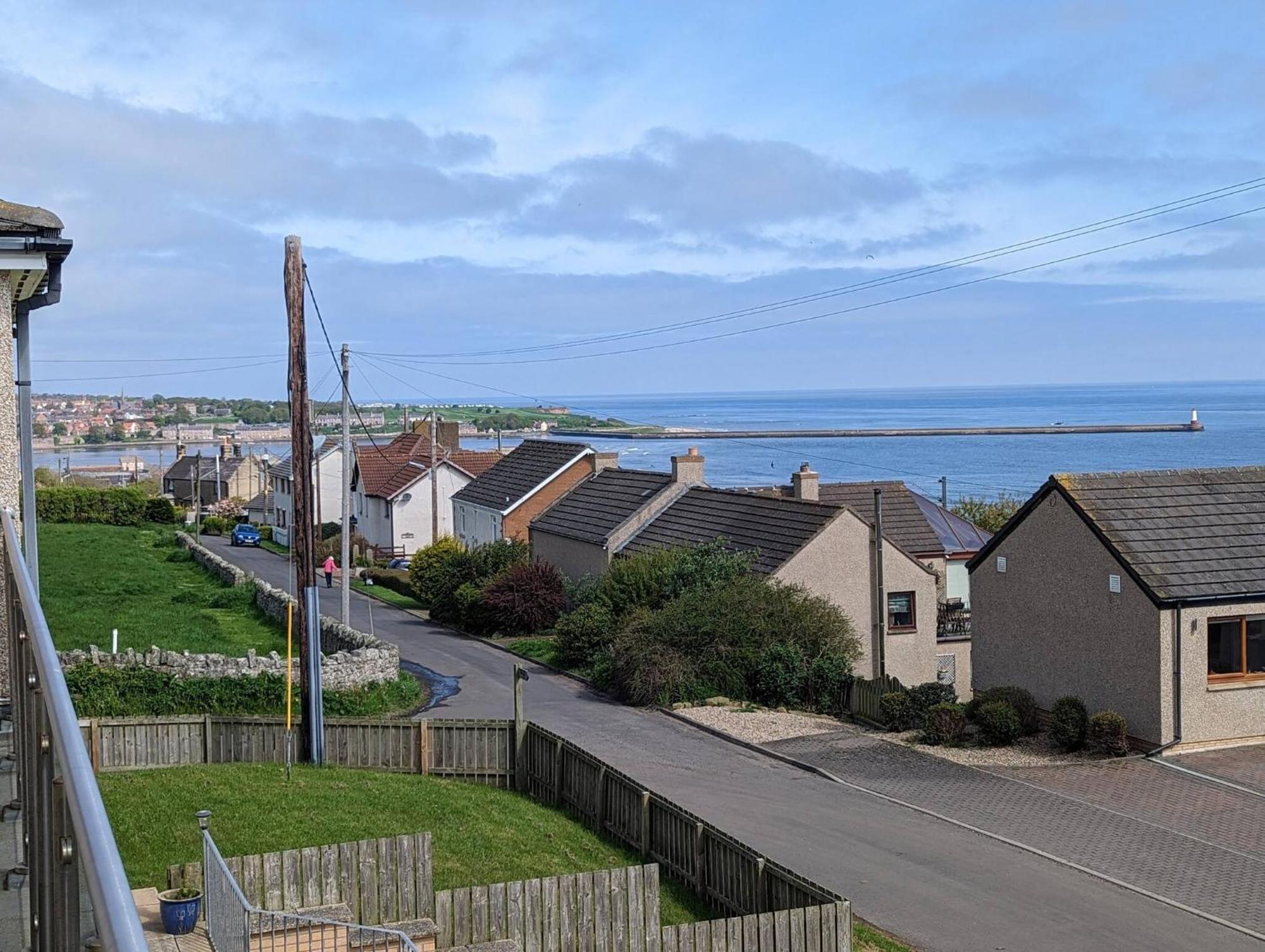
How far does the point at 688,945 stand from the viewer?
11750mm

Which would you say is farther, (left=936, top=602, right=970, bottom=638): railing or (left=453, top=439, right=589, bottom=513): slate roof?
(left=453, top=439, right=589, bottom=513): slate roof

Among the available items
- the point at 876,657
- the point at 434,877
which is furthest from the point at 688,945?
the point at 876,657

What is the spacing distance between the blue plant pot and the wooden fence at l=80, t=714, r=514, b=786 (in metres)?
10.7

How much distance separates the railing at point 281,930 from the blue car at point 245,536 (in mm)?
71722

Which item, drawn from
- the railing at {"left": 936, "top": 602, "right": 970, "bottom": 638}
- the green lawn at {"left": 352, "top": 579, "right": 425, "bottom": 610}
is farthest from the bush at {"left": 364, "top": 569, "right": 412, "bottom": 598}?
the railing at {"left": 936, "top": 602, "right": 970, "bottom": 638}

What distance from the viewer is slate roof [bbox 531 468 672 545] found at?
44875mm

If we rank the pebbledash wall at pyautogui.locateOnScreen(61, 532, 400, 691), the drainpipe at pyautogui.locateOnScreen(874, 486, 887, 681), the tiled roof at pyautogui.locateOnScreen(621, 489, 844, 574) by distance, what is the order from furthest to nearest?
the tiled roof at pyautogui.locateOnScreen(621, 489, 844, 574) < the drainpipe at pyautogui.locateOnScreen(874, 486, 887, 681) < the pebbledash wall at pyautogui.locateOnScreen(61, 532, 400, 691)

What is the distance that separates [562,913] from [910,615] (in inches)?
Result: 1071

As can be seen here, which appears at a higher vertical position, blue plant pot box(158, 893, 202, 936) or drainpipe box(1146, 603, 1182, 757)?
blue plant pot box(158, 893, 202, 936)

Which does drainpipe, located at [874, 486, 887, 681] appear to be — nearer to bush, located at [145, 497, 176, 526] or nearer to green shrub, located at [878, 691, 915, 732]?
green shrub, located at [878, 691, 915, 732]

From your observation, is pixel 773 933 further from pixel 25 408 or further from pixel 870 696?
pixel 870 696

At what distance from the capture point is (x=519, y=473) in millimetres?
58656

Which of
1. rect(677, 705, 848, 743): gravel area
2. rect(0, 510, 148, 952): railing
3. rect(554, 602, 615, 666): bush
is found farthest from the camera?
rect(554, 602, 615, 666): bush

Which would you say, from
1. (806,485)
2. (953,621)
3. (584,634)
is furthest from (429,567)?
(953,621)
